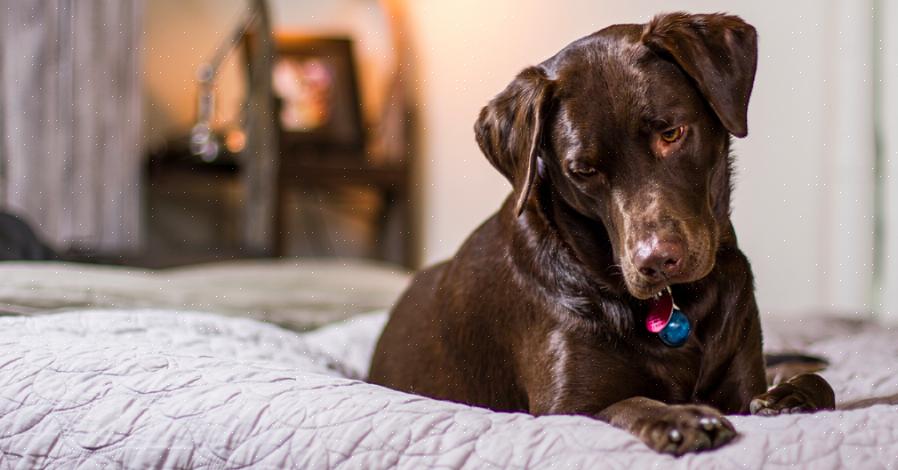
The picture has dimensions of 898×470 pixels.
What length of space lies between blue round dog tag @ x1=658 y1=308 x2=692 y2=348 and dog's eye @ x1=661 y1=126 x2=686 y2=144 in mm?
215

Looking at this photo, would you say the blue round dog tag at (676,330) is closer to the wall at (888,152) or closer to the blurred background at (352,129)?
the blurred background at (352,129)

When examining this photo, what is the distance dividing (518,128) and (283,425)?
18.0 inches

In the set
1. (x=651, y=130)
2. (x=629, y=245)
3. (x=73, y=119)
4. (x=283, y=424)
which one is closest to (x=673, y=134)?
(x=651, y=130)

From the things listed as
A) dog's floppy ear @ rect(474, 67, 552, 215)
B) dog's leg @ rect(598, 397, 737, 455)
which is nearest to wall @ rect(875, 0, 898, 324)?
dog's floppy ear @ rect(474, 67, 552, 215)

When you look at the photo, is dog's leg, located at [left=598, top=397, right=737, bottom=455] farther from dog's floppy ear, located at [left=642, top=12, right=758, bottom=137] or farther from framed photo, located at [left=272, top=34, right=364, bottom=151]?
framed photo, located at [left=272, top=34, right=364, bottom=151]

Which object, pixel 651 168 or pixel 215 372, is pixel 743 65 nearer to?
pixel 651 168

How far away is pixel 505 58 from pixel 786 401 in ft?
2.10

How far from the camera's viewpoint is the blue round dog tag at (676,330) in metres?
1.13

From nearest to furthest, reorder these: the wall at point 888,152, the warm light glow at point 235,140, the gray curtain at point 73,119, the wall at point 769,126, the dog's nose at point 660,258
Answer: the dog's nose at point 660,258 → the wall at point 769,126 → the wall at point 888,152 → the gray curtain at point 73,119 → the warm light glow at point 235,140

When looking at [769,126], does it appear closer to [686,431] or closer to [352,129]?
[686,431]

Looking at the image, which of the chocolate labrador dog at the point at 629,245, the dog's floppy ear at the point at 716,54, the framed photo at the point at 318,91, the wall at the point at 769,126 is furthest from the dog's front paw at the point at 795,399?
the framed photo at the point at 318,91

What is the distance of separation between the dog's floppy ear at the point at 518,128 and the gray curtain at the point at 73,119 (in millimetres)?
2706

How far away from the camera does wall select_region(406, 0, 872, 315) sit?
A: 1.36 meters

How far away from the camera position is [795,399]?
109cm
